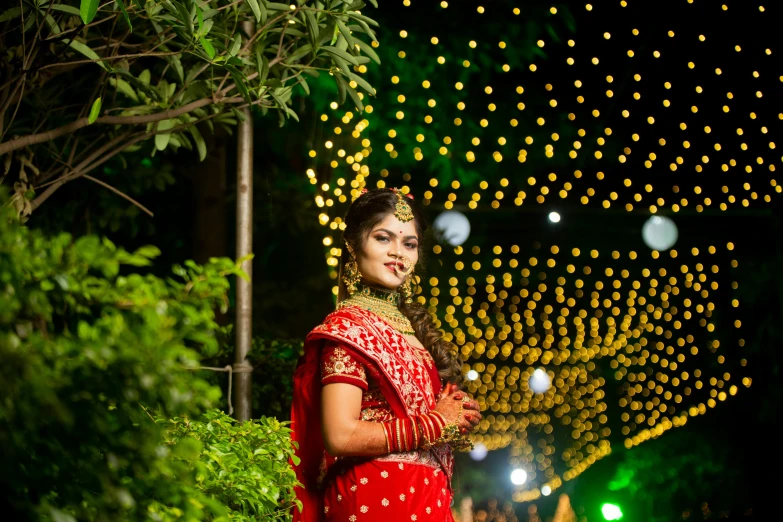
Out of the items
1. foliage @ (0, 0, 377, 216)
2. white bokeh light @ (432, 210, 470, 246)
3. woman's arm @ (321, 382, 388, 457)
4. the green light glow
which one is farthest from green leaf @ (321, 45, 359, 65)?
the green light glow

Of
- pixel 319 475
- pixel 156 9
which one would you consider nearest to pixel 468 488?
pixel 319 475

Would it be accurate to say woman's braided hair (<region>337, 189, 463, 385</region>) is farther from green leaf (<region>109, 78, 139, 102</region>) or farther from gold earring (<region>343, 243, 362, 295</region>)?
green leaf (<region>109, 78, 139, 102</region>)

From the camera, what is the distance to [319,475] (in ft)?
8.17

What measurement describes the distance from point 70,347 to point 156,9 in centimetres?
128

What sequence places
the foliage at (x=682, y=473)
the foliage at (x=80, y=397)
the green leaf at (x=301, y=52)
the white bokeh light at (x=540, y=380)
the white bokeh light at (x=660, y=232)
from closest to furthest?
the foliage at (x=80, y=397) < the green leaf at (x=301, y=52) < the white bokeh light at (x=660, y=232) < the white bokeh light at (x=540, y=380) < the foliage at (x=682, y=473)

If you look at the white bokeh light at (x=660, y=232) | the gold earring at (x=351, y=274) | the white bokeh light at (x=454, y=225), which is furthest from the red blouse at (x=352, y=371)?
the white bokeh light at (x=660, y=232)

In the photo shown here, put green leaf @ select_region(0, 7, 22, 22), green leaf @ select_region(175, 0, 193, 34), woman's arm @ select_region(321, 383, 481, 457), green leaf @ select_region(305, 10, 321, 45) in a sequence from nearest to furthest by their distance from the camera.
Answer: green leaf @ select_region(175, 0, 193, 34), green leaf @ select_region(0, 7, 22, 22), woman's arm @ select_region(321, 383, 481, 457), green leaf @ select_region(305, 10, 321, 45)

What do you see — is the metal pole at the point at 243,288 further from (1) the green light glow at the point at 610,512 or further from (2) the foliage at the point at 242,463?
(1) the green light glow at the point at 610,512

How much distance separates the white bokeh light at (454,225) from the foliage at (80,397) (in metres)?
5.38

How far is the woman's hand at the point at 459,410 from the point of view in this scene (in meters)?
2.42

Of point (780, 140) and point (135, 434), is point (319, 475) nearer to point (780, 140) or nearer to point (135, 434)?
point (135, 434)

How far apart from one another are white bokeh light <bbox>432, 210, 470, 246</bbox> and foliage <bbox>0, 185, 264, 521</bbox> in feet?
17.7

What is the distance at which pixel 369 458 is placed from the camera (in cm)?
240

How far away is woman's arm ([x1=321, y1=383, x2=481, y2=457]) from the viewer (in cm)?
230
